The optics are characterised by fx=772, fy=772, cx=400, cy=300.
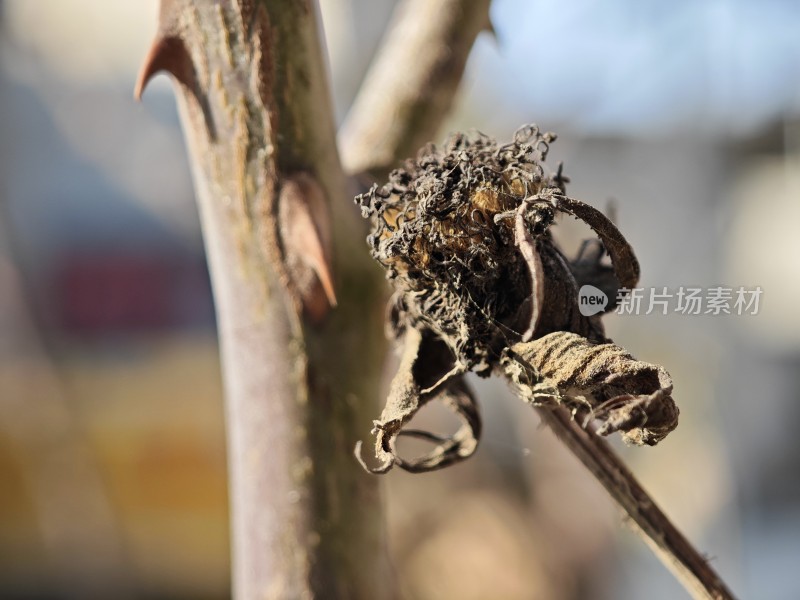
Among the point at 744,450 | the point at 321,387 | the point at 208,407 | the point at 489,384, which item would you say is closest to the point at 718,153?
the point at 744,450

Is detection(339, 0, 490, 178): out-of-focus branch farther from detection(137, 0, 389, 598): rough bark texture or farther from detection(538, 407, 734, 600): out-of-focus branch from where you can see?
detection(538, 407, 734, 600): out-of-focus branch

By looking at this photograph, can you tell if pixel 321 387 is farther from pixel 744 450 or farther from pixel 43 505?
pixel 744 450

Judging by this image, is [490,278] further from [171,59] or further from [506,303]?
[171,59]

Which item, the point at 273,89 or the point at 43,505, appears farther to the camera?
the point at 43,505

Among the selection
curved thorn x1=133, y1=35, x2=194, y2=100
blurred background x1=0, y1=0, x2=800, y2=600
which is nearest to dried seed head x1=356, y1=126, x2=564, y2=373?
curved thorn x1=133, y1=35, x2=194, y2=100

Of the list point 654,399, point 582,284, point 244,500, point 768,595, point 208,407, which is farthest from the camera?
point 208,407

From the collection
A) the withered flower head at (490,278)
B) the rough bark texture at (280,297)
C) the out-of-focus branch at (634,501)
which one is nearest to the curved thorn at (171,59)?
the rough bark texture at (280,297)

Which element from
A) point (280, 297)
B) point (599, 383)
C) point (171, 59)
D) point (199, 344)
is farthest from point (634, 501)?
point (199, 344)

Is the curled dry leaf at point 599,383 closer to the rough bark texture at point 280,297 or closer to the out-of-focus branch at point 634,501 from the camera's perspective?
the out-of-focus branch at point 634,501
